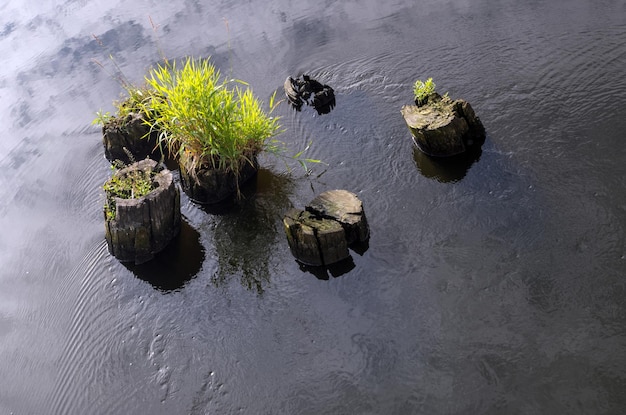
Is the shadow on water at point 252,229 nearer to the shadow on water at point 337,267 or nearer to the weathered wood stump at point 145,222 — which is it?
the shadow on water at point 337,267

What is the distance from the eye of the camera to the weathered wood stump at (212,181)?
23.1 feet

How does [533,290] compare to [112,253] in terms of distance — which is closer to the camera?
[533,290]

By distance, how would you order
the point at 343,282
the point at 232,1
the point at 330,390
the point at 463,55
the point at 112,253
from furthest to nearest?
1. the point at 232,1
2. the point at 463,55
3. the point at 112,253
4. the point at 343,282
5. the point at 330,390

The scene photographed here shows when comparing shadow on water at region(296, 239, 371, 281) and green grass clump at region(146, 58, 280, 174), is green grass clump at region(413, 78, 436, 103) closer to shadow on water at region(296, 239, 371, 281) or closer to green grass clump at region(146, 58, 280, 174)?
green grass clump at region(146, 58, 280, 174)

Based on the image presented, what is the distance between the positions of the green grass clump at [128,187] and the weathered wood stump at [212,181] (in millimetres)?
505

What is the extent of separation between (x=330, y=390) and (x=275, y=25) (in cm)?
734

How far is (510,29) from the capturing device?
28.6 ft

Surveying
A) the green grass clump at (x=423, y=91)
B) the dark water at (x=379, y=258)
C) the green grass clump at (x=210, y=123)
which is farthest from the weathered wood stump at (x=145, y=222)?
the green grass clump at (x=423, y=91)

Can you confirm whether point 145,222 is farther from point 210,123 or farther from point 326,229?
point 326,229

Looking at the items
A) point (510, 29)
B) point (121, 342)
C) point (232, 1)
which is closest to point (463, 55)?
point (510, 29)

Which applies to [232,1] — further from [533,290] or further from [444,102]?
[533,290]

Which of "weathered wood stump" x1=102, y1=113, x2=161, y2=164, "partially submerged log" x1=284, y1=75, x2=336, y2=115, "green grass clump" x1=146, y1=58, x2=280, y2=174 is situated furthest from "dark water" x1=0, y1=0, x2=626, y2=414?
"green grass clump" x1=146, y1=58, x2=280, y2=174

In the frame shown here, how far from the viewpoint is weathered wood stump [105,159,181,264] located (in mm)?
6453

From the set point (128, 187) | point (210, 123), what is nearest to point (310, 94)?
point (210, 123)
